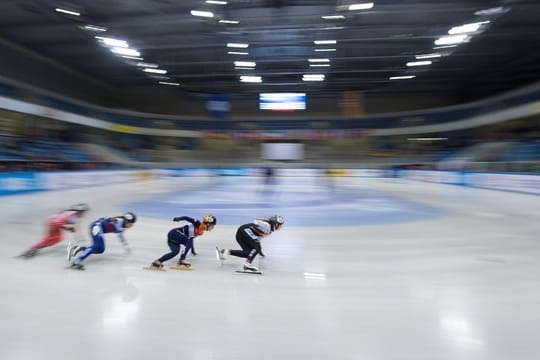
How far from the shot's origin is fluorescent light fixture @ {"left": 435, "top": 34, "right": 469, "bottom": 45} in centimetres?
1711

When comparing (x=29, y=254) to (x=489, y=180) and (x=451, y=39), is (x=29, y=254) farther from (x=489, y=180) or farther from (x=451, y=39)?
(x=451, y=39)

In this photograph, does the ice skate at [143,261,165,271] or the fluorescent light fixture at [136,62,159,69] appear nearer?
the ice skate at [143,261,165,271]

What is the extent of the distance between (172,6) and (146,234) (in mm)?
12347

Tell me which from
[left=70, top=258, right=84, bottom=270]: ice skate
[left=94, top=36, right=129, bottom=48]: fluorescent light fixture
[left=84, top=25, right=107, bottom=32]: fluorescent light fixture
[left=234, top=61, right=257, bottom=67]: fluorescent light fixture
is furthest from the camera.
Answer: [left=234, top=61, right=257, bottom=67]: fluorescent light fixture

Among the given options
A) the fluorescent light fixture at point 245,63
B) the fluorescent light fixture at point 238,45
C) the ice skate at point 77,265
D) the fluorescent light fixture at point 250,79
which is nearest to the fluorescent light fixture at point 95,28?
the fluorescent light fixture at point 238,45

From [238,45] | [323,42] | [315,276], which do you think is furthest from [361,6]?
[315,276]

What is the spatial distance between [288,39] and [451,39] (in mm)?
8203

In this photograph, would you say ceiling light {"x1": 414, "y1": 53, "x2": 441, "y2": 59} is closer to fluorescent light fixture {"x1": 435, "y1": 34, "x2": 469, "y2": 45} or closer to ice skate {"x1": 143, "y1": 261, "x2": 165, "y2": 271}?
fluorescent light fixture {"x1": 435, "y1": 34, "x2": 469, "y2": 45}

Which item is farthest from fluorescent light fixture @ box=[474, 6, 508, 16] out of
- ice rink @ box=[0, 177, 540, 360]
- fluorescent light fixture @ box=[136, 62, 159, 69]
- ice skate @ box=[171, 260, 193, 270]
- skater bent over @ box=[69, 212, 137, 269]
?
fluorescent light fixture @ box=[136, 62, 159, 69]

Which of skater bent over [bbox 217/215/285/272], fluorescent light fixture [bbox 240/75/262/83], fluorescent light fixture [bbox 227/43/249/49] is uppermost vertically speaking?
fluorescent light fixture [bbox 227/43/249/49]

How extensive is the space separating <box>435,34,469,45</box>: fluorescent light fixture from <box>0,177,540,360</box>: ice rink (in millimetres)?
14270

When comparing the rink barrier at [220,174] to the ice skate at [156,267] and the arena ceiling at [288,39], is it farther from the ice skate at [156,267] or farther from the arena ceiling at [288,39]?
the ice skate at [156,267]

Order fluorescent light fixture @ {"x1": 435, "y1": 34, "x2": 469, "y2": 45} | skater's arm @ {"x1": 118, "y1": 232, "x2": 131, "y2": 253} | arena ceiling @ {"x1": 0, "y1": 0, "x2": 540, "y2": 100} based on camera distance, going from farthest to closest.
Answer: fluorescent light fixture @ {"x1": 435, "y1": 34, "x2": 469, "y2": 45}
arena ceiling @ {"x1": 0, "y1": 0, "x2": 540, "y2": 100}
skater's arm @ {"x1": 118, "y1": 232, "x2": 131, "y2": 253}

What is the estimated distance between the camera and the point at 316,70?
23.7 m
